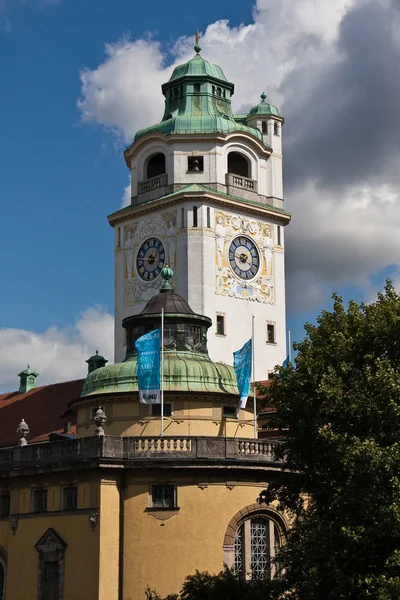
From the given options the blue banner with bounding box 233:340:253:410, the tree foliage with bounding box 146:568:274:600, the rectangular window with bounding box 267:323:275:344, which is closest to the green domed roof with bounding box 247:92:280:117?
the rectangular window with bounding box 267:323:275:344

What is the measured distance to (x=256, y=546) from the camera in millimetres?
47031

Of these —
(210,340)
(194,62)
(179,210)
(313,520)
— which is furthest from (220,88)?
(313,520)

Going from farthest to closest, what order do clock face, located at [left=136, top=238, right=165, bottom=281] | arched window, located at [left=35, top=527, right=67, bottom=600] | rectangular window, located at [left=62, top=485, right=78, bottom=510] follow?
clock face, located at [left=136, top=238, right=165, bottom=281], rectangular window, located at [left=62, top=485, right=78, bottom=510], arched window, located at [left=35, top=527, right=67, bottom=600]

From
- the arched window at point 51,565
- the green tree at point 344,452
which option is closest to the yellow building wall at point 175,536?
the arched window at point 51,565

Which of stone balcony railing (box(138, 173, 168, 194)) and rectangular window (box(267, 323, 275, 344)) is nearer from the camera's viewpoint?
rectangular window (box(267, 323, 275, 344))

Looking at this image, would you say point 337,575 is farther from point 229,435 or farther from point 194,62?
point 194,62

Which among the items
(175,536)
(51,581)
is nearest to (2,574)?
(51,581)

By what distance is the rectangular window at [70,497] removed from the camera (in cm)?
4719

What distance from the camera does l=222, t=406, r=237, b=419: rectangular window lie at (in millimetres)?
51469

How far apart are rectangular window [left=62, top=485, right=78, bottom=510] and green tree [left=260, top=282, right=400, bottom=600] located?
10526mm

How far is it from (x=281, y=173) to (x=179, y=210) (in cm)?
923

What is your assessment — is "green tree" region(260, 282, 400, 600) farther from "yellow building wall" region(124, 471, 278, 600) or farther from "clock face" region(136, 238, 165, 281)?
"clock face" region(136, 238, 165, 281)

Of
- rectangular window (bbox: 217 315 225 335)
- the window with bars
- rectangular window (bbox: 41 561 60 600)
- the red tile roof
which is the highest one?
rectangular window (bbox: 217 315 225 335)

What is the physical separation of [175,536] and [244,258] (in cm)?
3472
